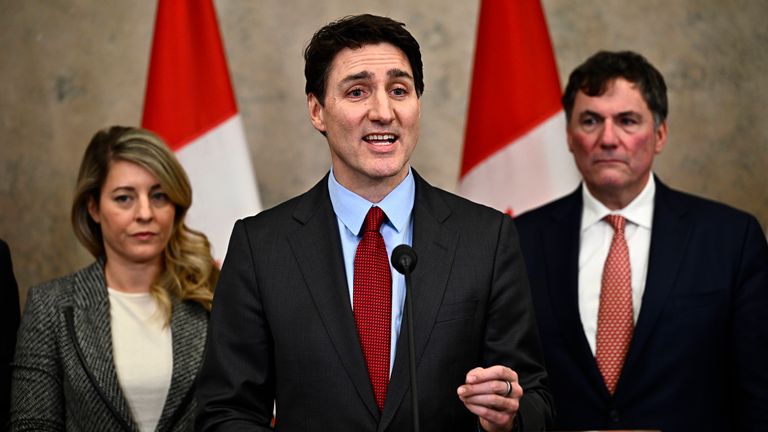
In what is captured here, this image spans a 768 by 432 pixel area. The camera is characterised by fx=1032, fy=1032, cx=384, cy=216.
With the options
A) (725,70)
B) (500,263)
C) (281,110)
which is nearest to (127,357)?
(500,263)

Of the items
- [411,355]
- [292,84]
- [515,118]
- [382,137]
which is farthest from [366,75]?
[292,84]

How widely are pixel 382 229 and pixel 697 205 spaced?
1.33 metres

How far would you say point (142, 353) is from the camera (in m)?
2.94

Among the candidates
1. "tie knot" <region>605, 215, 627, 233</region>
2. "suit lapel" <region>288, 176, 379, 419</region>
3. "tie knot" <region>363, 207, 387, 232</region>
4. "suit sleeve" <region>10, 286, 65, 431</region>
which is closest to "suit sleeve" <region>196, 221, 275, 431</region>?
"suit lapel" <region>288, 176, 379, 419</region>

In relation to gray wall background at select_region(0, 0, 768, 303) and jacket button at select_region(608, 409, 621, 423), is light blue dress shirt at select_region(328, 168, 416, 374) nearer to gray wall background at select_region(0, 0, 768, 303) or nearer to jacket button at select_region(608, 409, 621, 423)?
jacket button at select_region(608, 409, 621, 423)

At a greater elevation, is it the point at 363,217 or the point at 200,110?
the point at 200,110

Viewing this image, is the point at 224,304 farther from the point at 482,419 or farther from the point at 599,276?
the point at 599,276

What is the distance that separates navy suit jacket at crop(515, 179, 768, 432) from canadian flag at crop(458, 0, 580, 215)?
0.70 meters

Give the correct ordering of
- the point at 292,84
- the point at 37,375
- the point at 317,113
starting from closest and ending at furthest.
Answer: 1. the point at 317,113
2. the point at 37,375
3. the point at 292,84

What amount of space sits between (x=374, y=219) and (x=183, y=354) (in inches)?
39.5

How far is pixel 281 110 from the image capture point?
165 inches

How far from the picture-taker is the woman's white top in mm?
2873

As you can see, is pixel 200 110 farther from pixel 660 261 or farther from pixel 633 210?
pixel 660 261

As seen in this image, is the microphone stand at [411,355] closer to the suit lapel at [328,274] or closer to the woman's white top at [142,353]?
the suit lapel at [328,274]
